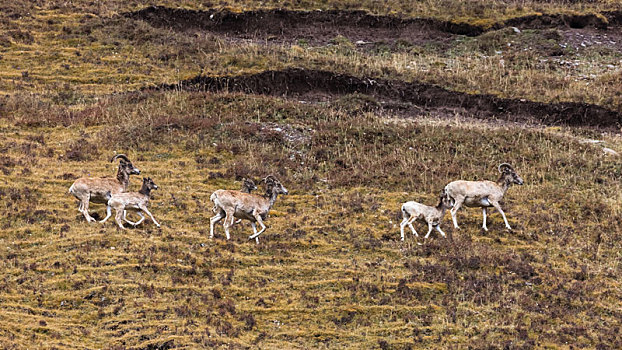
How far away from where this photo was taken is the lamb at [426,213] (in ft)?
74.2

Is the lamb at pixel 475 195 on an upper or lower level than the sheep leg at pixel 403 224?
upper

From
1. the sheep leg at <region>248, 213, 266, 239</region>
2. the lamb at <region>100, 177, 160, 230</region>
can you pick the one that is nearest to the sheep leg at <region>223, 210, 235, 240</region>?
the sheep leg at <region>248, 213, 266, 239</region>

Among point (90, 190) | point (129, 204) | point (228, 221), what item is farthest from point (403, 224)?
point (90, 190)

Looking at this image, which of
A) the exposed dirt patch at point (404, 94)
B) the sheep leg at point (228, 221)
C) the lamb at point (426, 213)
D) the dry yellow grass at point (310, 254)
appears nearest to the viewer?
the dry yellow grass at point (310, 254)

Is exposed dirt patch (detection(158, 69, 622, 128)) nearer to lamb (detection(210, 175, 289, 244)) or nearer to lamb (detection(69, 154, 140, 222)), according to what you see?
lamb (detection(69, 154, 140, 222))

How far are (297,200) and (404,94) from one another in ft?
55.8

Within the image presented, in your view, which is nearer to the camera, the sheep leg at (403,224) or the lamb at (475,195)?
the sheep leg at (403,224)

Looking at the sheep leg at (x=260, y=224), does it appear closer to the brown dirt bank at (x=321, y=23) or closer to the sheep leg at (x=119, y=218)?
the sheep leg at (x=119, y=218)

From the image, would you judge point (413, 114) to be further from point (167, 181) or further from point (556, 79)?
point (167, 181)

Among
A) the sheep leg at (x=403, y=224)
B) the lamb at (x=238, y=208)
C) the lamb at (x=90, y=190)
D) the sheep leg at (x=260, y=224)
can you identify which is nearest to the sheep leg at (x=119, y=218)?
the lamb at (x=90, y=190)

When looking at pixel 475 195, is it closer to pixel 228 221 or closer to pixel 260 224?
pixel 260 224

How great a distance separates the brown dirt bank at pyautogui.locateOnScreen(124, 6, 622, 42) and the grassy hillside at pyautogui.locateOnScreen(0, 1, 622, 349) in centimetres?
338

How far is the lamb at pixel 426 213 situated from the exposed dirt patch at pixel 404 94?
16628 millimetres

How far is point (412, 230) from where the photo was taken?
74.1 feet
